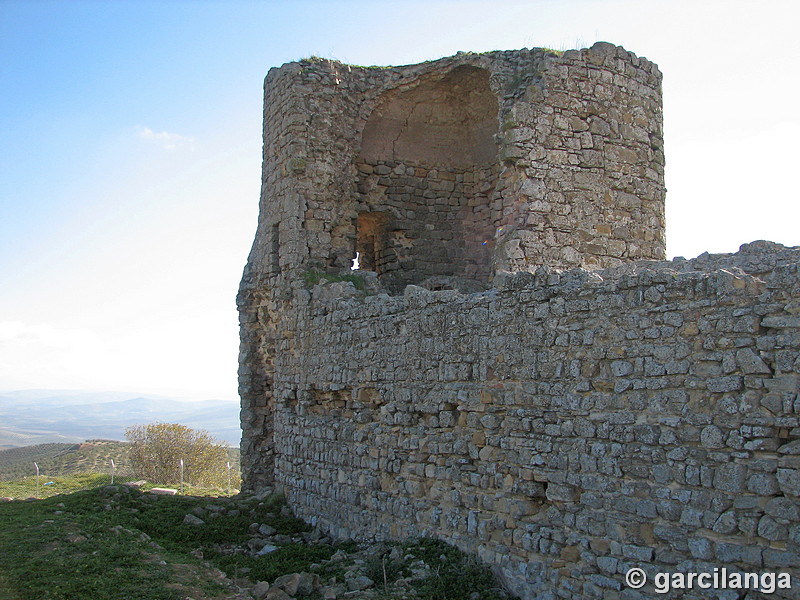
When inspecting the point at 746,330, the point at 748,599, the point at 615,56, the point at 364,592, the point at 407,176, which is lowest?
the point at 364,592

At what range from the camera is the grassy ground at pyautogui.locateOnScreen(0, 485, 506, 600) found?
22.9ft

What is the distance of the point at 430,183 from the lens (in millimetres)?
13305

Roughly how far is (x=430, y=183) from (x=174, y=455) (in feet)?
52.0

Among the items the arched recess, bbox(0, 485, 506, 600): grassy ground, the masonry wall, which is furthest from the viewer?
the arched recess

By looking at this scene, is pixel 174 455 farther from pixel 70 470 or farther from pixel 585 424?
pixel 585 424

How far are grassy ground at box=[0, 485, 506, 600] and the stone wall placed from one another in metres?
0.41

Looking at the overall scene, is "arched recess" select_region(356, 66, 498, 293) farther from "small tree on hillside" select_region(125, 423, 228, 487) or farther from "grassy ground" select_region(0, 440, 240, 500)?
"small tree on hillside" select_region(125, 423, 228, 487)

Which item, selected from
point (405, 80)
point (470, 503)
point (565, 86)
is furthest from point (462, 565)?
point (405, 80)

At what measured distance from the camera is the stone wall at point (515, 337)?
18.2 feet

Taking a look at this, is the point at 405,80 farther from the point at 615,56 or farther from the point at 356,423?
the point at 356,423

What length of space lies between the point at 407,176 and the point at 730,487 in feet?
28.8

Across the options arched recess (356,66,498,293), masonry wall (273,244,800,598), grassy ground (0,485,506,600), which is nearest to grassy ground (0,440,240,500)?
grassy ground (0,485,506,600)

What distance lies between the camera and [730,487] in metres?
5.43

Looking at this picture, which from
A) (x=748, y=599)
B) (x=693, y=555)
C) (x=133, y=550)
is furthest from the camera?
(x=133, y=550)
